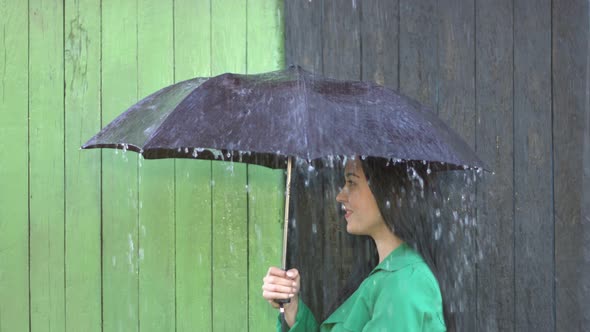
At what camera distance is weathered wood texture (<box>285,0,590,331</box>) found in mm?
3615

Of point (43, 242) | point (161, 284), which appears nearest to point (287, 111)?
point (161, 284)

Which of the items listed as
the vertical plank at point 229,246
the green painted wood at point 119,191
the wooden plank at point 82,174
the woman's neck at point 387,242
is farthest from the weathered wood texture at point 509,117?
the wooden plank at point 82,174

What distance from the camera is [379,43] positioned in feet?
11.8

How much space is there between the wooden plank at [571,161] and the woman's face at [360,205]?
48.6 inches

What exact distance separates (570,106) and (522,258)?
2.45ft

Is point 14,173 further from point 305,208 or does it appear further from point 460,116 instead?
point 460,116

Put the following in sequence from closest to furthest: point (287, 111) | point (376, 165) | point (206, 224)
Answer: point (287, 111) < point (376, 165) < point (206, 224)

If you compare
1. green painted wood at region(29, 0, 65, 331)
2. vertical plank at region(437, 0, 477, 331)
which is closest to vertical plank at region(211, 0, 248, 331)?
green painted wood at region(29, 0, 65, 331)

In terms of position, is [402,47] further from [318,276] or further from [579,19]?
[318,276]

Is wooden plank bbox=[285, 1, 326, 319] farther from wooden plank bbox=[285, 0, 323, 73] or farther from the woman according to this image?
the woman

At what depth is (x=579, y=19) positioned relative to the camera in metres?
3.68

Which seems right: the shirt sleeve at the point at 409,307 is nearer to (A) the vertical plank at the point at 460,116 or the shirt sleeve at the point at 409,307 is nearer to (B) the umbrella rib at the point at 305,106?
(B) the umbrella rib at the point at 305,106

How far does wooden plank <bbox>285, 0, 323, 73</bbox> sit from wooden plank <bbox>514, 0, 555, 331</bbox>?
94cm

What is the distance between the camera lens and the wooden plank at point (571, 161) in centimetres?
367
